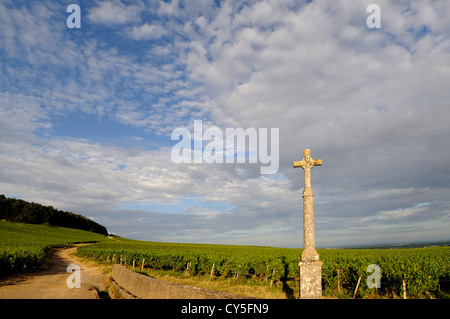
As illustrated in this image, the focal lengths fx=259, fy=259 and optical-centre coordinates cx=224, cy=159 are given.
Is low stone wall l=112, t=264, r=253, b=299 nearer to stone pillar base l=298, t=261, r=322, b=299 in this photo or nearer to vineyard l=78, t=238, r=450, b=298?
stone pillar base l=298, t=261, r=322, b=299

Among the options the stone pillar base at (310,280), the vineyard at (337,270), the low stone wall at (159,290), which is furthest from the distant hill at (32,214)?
the stone pillar base at (310,280)

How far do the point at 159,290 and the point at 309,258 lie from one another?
5359 mm

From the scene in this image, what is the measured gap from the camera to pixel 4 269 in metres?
19.0

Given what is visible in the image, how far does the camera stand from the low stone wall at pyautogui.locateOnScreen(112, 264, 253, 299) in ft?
24.2

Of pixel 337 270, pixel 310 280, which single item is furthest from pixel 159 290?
pixel 337 270

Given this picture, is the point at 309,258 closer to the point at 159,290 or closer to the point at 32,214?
the point at 159,290

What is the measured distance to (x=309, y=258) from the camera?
9.27 meters

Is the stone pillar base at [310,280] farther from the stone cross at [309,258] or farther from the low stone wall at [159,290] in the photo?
the low stone wall at [159,290]

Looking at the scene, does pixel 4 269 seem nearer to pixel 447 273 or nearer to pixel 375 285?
pixel 375 285

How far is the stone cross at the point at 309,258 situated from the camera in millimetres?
9094

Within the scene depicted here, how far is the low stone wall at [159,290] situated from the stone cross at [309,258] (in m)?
3.26

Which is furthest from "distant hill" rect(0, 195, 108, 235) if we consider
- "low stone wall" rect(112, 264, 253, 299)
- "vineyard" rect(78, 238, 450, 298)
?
"low stone wall" rect(112, 264, 253, 299)
